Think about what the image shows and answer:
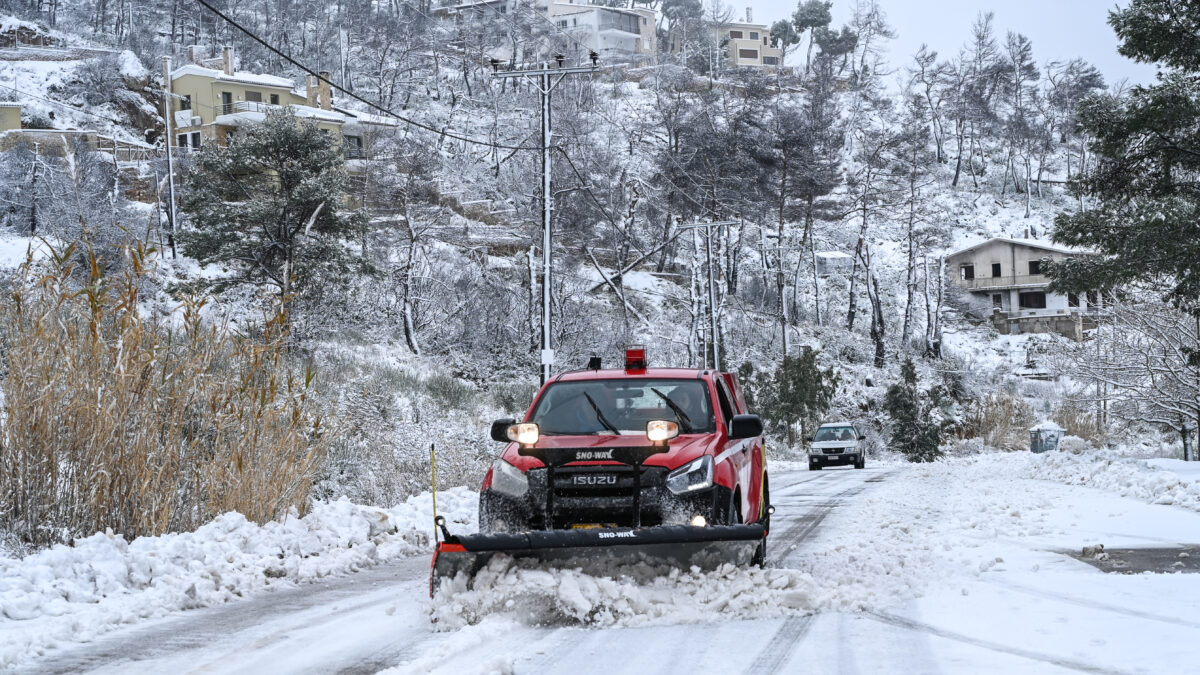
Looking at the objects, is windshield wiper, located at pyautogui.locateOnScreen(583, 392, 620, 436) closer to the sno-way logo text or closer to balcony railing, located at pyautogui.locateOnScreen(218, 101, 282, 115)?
the sno-way logo text

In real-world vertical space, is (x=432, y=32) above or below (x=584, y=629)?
above

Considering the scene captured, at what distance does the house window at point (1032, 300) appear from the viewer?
78.3m

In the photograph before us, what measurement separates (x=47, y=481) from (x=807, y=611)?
5976 mm

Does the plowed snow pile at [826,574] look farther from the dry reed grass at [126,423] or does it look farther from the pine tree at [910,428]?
the pine tree at [910,428]

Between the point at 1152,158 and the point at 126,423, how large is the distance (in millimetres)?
18724

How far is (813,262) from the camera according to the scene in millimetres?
66375

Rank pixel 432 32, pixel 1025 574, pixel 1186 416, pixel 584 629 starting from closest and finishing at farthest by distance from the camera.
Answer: pixel 584 629
pixel 1025 574
pixel 1186 416
pixel 432 32

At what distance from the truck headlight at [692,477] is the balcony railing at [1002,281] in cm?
7396

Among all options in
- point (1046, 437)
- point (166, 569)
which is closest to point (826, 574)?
point (166, 569)

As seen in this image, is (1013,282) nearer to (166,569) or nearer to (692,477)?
(692,477)

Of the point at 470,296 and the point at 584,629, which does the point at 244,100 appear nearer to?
the point at 470,296

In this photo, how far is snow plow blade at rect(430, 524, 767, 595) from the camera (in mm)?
6762

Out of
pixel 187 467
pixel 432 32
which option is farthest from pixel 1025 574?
pixel 432 32

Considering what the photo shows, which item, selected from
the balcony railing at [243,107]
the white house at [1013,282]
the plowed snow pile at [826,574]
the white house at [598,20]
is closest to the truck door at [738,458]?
the plowed snow pile at [826,574]
